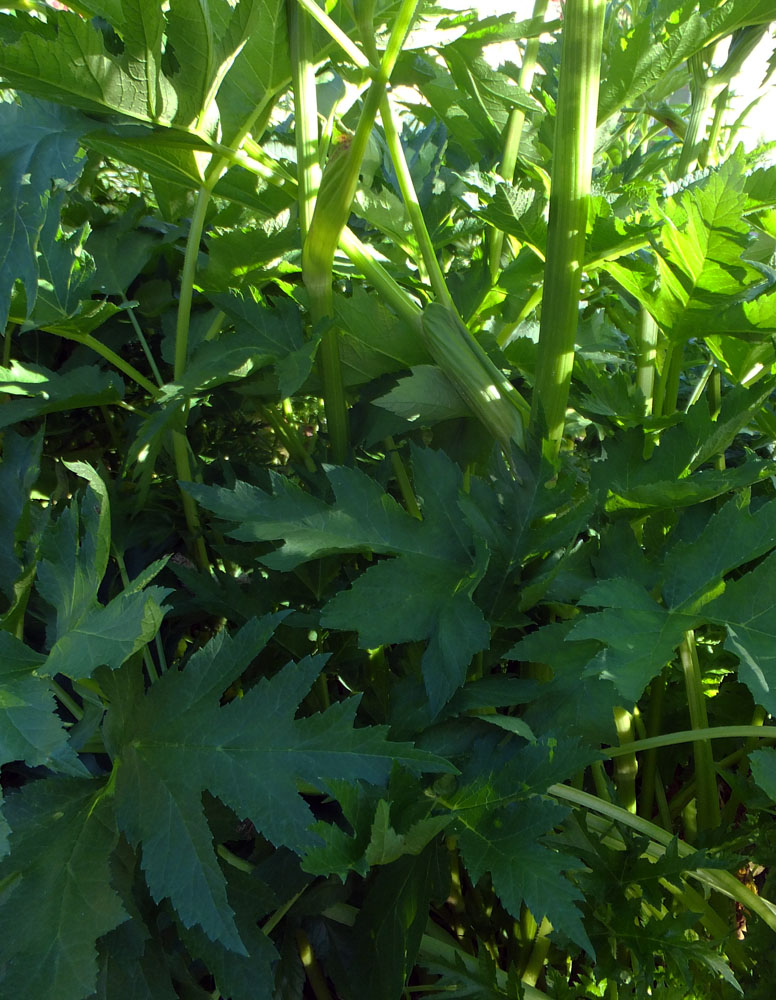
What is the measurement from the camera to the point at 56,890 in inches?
20.5

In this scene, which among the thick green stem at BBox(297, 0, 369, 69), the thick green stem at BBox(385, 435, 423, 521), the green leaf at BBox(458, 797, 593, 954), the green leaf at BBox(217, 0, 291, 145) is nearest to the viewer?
the green leaf at BBox(458, 797, 593, 954)

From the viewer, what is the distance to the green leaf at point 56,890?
0.50 meters

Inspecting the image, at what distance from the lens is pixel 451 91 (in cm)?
96

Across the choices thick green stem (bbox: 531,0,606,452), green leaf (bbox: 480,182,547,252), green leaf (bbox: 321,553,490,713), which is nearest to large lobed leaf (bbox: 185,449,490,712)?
green leaf (bbox: 321,553,490,713)

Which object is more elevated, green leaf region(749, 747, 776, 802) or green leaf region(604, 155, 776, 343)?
green leaf region(604, 155, 776, 343)

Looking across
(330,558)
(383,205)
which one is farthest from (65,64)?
(330,558)

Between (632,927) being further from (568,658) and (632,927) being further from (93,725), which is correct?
(93,725)

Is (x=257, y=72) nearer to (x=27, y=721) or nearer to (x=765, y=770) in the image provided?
(x=27, y=721)

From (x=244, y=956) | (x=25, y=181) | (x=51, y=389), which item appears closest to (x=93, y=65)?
(x=25, y=181)

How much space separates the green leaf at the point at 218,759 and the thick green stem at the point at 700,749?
31cm

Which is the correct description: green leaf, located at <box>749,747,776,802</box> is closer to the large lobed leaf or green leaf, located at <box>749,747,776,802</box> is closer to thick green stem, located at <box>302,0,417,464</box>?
the large lobed leaf

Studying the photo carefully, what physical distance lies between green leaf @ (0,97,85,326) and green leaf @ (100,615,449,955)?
0.95 feet

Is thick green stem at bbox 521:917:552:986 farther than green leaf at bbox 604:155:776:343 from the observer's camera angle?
Yes

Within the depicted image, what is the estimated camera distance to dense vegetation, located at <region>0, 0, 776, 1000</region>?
0.53 metres
